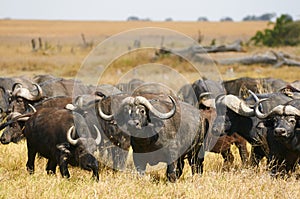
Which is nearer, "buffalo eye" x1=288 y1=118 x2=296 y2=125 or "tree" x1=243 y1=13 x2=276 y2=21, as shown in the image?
"buffalo eye" x1=288 y1=118 x2=296 y2=125

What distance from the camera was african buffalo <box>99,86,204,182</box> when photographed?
25.7 feet

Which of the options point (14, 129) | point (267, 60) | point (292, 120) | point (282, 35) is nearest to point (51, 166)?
point (14, 129)

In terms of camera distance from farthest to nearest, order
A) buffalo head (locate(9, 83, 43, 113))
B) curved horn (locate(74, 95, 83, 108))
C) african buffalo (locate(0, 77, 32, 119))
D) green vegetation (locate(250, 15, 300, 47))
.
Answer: green vegetation (locate(250, 15, 300, 47)) → african buffalo (locate(0, 77, 32, 119)) → buffalo head (locate(9, 83, 43, 113)) → curved horn (locate(74, 95, 83, 108))

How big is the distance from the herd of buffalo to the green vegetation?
3062 centimetres

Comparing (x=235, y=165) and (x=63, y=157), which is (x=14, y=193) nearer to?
(x=63, y=157)

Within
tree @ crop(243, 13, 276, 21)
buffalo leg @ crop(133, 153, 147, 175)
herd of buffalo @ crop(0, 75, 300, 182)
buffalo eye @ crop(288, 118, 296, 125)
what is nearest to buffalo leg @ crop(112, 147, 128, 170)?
herd of buffalo @ crop(0, 75, 300, 182)

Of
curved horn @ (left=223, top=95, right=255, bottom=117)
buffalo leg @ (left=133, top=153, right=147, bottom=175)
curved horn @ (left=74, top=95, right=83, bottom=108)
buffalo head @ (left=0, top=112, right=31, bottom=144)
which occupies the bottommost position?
buffalo leg @ (left=133, top=153, right=147, bottom=175)

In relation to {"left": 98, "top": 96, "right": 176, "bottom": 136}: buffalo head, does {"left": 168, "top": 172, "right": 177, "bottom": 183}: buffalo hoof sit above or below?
below

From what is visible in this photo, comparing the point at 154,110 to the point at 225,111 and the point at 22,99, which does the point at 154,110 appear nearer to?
the point at 225,111

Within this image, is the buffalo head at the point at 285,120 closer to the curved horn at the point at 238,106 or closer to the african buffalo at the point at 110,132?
the curved horn at the point at 238,106

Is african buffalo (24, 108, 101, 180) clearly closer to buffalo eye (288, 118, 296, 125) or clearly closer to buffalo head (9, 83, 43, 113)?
buffalo eye (288, 118, 296, 125)

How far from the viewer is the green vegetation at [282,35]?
39.2 meters

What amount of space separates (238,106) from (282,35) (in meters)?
32.3

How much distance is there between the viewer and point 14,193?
6527mm
